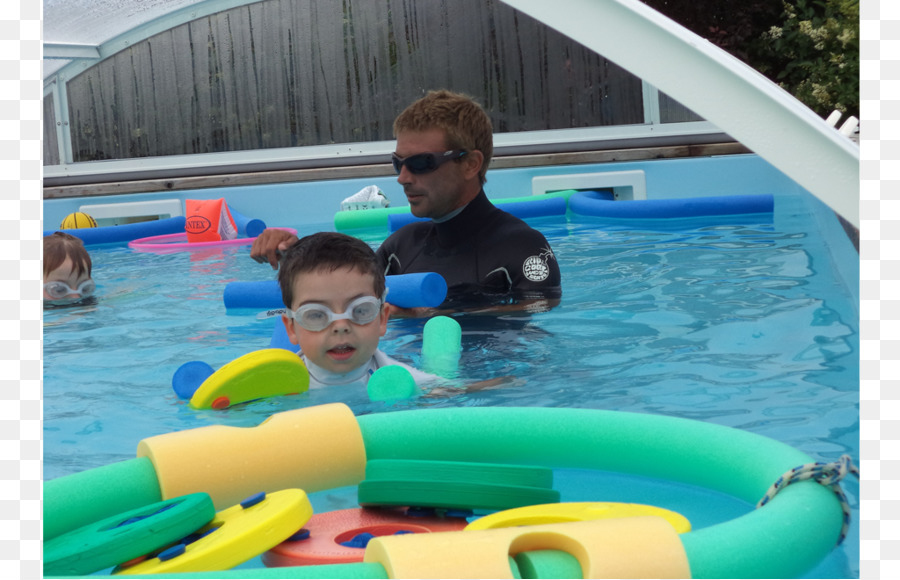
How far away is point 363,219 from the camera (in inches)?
293

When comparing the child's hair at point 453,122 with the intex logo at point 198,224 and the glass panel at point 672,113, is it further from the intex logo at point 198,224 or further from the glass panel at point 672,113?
the glass panel at point 672,113

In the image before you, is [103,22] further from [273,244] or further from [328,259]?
[328,259]

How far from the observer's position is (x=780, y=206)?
7590mm

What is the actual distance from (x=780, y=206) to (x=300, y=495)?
642 centimetres

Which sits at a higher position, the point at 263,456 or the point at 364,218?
the point at 364,218

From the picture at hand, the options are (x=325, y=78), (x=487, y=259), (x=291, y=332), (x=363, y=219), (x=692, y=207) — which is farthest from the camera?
(x=325, y=78)

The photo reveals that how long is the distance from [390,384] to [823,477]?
5.02 feet

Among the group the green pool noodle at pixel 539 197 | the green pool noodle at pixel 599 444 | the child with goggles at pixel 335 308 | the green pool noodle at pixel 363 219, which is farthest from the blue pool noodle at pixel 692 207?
the green pool noodle at pixel 599 444

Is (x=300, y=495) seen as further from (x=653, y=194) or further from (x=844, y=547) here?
(x=653, y=194)

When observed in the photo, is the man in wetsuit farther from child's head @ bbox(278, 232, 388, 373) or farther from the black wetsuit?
child's head @ bbox(278, 232, 388, 373)

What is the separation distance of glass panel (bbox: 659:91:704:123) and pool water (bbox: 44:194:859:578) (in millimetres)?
3009

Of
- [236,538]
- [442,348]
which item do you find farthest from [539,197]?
[236,538]

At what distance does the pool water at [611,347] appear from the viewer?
9.70ft

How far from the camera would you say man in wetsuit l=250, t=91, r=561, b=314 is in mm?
4398
